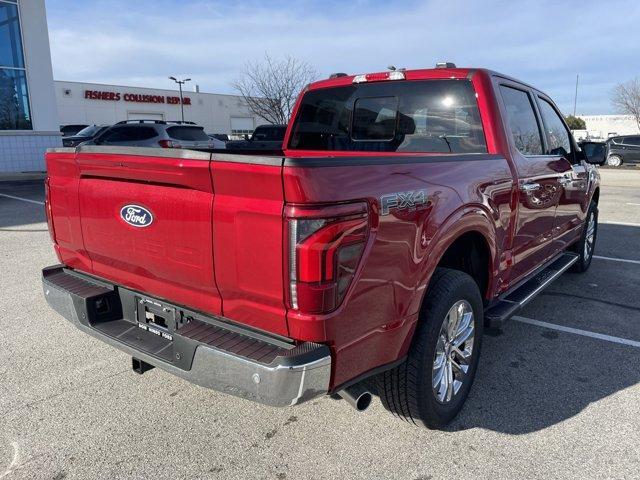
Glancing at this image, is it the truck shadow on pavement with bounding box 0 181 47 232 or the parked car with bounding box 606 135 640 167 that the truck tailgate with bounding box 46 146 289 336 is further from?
the parked car with bounding box 606 135 640 167

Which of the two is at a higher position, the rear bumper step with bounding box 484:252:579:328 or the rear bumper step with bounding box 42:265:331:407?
the rear bumper step with bounding box 42:265:331:407

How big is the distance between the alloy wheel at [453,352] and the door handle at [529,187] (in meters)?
1.07

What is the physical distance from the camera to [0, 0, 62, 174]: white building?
15867 mm

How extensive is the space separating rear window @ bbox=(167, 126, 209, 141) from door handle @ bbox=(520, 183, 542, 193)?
1325 centimetres

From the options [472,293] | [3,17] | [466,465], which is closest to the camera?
[466,465]

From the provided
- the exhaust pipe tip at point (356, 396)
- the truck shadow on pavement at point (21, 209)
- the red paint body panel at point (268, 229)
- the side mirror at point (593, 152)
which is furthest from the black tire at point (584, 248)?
the truck shadow on pavement at point (21, 209)

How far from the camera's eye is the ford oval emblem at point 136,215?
8.14 feet

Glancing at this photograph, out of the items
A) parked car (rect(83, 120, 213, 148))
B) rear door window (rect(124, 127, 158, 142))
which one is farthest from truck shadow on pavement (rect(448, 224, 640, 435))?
rear door window (rect(124, 127, 158, 142))

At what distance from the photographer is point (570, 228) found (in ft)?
16.6

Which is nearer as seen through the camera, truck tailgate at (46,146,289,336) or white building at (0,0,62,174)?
truck tailgate at (46,146,289,336)

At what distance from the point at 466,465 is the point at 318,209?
5.15 ft

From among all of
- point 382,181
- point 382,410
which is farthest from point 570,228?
point 382,181

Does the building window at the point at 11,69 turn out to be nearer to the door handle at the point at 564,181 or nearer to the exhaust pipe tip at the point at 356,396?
the door handle at the point at 564,181

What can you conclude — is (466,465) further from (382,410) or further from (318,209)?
(318,209)
